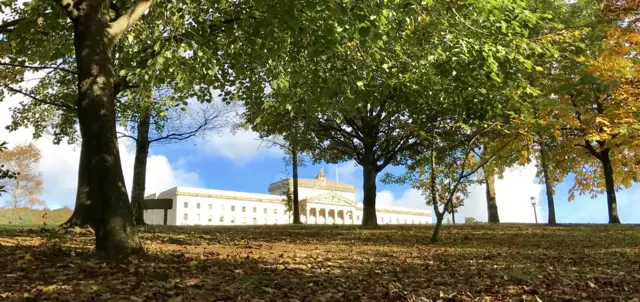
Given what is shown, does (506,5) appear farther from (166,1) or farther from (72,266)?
(72,266)

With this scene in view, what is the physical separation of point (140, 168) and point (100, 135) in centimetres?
1139

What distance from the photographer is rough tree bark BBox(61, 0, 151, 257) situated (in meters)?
7.42

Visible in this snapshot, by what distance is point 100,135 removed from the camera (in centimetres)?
759

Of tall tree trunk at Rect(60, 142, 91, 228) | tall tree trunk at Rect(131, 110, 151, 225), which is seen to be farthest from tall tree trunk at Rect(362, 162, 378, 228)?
tall tree trunk at Rect(60, 142, 91, 228)

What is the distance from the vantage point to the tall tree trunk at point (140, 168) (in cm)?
1781

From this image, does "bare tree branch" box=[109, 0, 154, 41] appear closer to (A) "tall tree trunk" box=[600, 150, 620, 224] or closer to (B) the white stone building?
(A) "tall tree trunk" box=[600, 150, 620, 224]

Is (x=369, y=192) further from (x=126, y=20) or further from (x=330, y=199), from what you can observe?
(x=330, y=199)

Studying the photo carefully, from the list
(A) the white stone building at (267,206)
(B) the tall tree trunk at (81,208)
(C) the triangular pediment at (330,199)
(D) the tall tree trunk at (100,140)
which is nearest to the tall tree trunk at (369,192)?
(B) the tall tree trunk at (81,208)

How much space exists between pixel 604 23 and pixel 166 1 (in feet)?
61.2

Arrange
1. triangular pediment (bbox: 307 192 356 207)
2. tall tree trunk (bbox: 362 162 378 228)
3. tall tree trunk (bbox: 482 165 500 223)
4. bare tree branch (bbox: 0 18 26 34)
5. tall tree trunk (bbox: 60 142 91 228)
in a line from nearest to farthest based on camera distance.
Answer: bare tree branch (bbox: 0 18 26 34) → tall tree trunk (bbox: 60 142 91 228) → tall tree trunk (bbox: 362 162 378 228) → tall tree trunk (bbox: 482 165 500 223) → triangular pediment (bbox: 307 192 356 207)

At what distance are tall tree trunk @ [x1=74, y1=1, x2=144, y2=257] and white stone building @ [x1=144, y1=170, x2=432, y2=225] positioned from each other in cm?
8120

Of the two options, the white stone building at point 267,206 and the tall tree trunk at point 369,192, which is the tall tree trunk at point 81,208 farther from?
the white stone building at point 267,206

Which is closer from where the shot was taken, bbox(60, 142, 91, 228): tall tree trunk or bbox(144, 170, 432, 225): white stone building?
bbox(60, 142, 91, 228): tall tree trunk

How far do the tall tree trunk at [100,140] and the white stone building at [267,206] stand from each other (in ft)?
266
